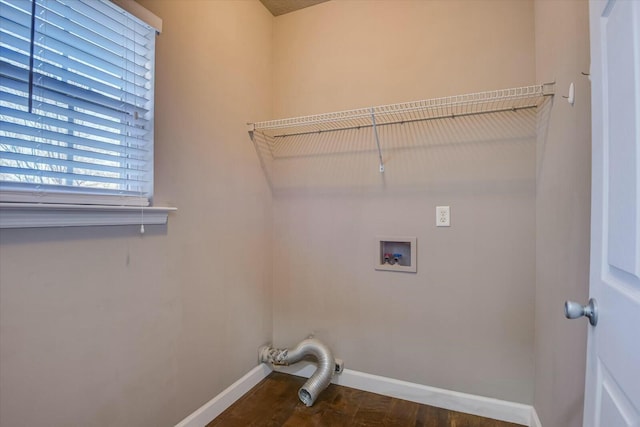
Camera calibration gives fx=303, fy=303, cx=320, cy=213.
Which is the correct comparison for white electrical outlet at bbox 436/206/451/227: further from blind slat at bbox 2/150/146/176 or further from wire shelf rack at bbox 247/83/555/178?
blind slat at bbox 2/150/146/176

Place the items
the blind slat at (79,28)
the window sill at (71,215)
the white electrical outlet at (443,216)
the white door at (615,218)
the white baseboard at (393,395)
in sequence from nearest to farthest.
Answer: the white door at (615,218) < the window sill at (71,215) < the blind slat at (79,28) < the white baseboard at (393,395) < the white electrical outlet at (443,216)

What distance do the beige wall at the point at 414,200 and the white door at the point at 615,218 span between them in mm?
1021

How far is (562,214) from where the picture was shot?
1245mm

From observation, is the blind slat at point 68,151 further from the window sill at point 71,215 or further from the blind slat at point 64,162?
the window sill at point 71,215

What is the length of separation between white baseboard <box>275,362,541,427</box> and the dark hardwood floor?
0.10 ft

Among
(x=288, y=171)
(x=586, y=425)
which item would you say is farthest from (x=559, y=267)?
(x=288, y=171)

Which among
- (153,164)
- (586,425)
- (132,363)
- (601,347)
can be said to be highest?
(153,164)

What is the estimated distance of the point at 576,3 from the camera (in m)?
1.09

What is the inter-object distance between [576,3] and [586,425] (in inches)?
53.6

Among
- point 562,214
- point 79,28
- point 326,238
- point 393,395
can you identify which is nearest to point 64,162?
point 79,28

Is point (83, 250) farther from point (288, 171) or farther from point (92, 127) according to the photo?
point (288, 171)

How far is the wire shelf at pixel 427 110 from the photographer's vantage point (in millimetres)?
1564

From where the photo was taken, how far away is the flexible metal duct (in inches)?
73.6

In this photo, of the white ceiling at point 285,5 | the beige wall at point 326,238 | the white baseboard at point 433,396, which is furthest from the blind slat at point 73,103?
the white baseboard at point 433,396
